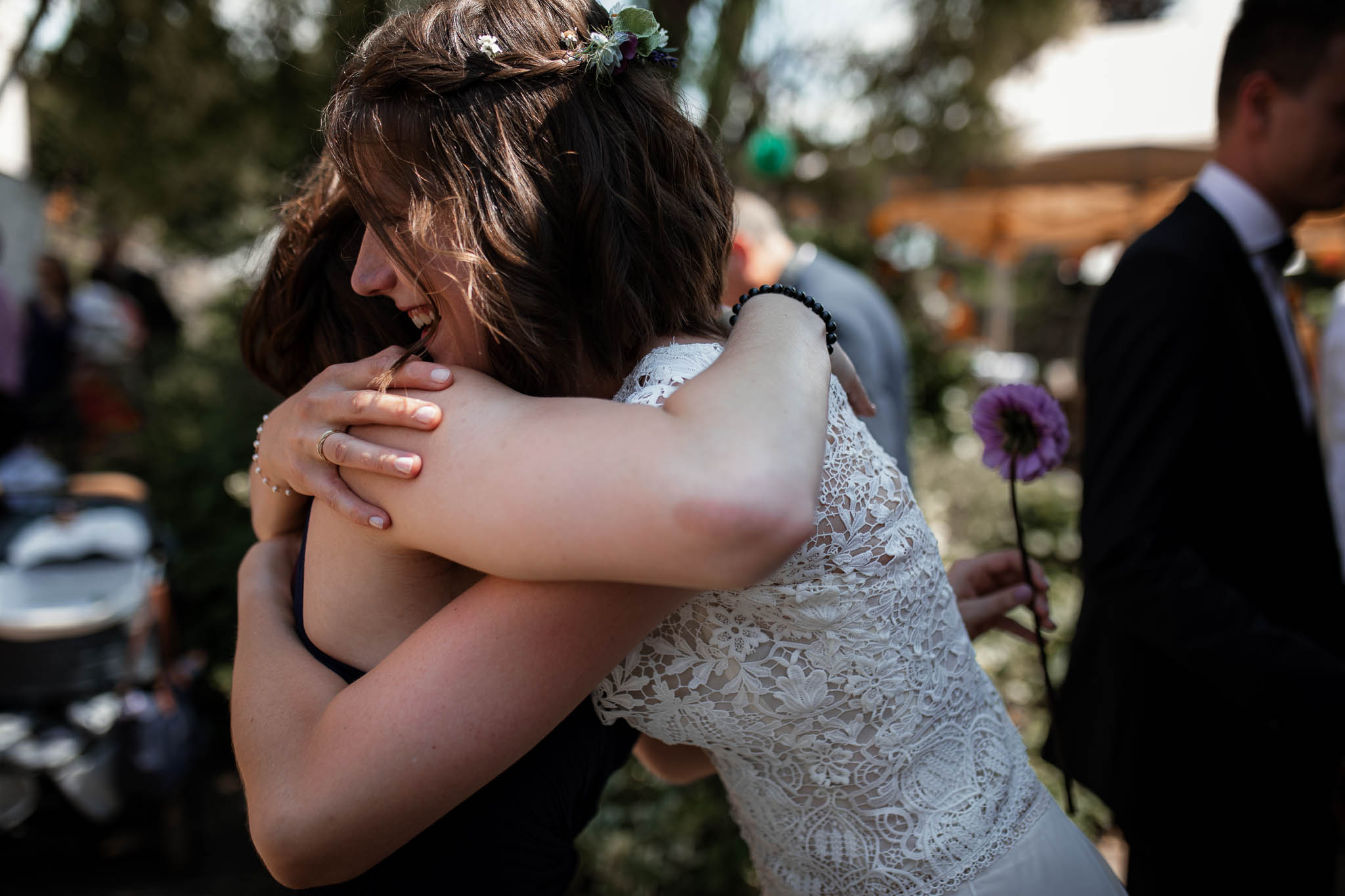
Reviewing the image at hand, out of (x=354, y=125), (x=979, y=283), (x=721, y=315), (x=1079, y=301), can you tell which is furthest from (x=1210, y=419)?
(x=979, y=283)

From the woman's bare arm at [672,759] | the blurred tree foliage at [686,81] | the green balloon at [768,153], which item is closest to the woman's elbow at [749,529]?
the woman's bare arm at [672,759]

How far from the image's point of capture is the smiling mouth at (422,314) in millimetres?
1111

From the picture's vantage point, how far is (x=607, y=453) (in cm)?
87

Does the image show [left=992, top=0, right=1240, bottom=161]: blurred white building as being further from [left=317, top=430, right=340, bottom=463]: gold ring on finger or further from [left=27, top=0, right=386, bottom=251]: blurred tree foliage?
[left=317, top=430, right=340, bottom=463]: gold ring on finger

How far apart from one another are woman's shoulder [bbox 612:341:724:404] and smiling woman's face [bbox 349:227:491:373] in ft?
0.60

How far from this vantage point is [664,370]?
108 centimetres

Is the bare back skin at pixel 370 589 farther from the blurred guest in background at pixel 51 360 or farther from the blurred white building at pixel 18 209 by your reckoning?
the blurred guest in background at pixel 51 360

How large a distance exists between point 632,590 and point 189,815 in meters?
3.58

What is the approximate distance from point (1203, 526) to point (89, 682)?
3683 mm

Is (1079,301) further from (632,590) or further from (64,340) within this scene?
(632,590)

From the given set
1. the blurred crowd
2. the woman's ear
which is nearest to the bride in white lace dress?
the woman's ear

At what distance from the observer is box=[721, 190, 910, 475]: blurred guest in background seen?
131 inches

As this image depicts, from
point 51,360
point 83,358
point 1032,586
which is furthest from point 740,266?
point 83,358

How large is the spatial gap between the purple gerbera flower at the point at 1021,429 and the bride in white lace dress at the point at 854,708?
1.25 feet
